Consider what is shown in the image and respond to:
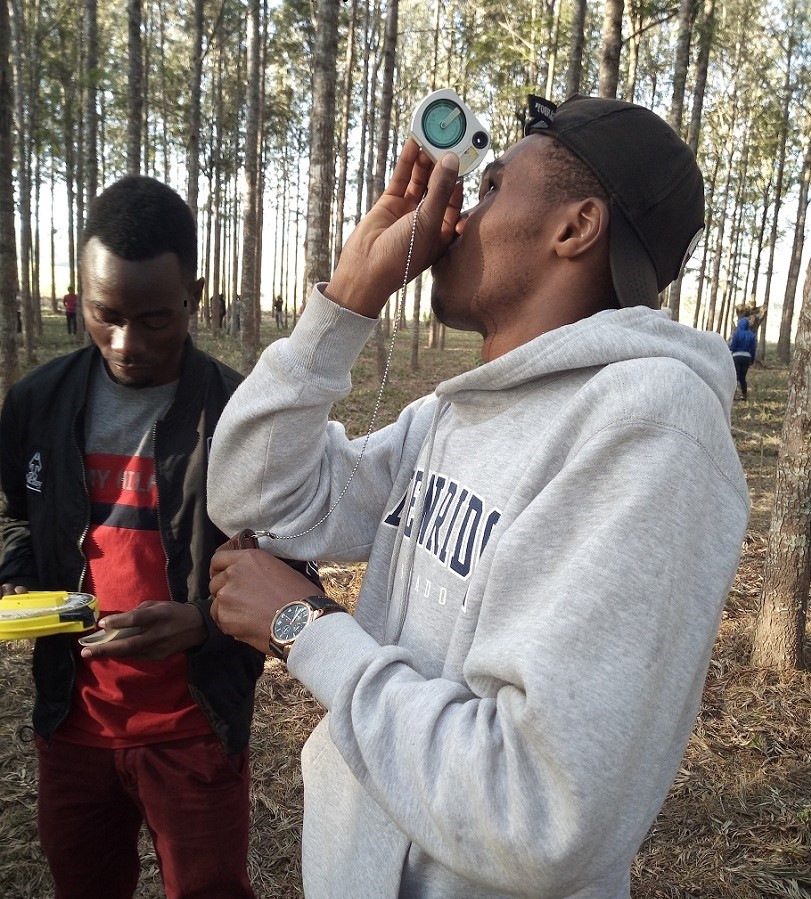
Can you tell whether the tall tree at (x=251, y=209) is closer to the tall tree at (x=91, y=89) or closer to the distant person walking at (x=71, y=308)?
the tall tree at (x=91, y=89)

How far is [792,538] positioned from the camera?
3627 millimetres

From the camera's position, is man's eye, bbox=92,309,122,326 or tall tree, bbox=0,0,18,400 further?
tall tree, bbox=0,0,18,400

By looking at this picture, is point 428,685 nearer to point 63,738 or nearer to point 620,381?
point 620,381

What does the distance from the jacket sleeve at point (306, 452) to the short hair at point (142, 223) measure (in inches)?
27.8

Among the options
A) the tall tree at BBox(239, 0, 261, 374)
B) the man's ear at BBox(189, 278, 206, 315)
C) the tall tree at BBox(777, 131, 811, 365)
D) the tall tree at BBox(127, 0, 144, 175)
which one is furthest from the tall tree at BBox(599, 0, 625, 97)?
the tall tree at BBox(777, 131, 811, 365)

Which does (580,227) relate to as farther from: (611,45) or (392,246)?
(611,45)

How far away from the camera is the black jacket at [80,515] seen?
69.5 inches

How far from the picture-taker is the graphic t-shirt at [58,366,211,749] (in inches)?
69.4

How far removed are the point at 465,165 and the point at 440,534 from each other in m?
0.70

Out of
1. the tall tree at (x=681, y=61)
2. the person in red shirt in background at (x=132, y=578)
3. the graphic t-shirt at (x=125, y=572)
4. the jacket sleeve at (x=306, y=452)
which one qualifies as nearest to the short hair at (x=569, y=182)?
the jacket sleeve at (x=306, y=452)

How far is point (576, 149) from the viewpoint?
1104 millimetres

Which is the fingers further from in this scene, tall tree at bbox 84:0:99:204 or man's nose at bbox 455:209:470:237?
tall tree at bbox 84:0:99:204

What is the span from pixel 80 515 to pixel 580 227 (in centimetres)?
143

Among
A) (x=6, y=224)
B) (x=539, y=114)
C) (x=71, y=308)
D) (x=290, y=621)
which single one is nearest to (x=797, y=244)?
(x=71, y=308)
